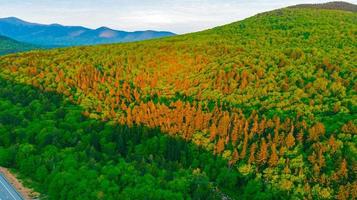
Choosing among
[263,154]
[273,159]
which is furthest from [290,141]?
[263,154]

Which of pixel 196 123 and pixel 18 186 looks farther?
pixel 196 123

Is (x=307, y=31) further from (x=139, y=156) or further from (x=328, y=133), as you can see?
(x=139, y=156)

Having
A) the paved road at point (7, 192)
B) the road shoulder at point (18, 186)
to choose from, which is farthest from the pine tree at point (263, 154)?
the paved road at point (7, 192)

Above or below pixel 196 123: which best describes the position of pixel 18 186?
below

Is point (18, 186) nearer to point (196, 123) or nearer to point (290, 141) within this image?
point (196, 123)

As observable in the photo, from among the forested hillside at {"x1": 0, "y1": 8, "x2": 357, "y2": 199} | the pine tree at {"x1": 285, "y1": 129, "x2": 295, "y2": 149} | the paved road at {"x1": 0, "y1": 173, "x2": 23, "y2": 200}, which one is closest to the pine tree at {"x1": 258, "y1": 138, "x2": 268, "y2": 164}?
the forested hillside at {"x1": 0, "y1": 8, "x2": 357, "y2": 199}

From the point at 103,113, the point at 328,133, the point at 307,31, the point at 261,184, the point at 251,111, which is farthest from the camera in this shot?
the point at 307,31

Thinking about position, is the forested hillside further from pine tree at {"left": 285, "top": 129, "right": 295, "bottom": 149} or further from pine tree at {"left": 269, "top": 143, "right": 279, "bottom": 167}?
pine tree at {"left": 285, "top": 129, "right": 295, "bottom": 149}

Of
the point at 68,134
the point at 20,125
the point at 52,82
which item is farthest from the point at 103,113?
the point at 52,82
